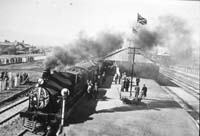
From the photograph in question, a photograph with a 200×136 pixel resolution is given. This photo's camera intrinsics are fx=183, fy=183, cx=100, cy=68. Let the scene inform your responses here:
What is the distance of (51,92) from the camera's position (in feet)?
26.0

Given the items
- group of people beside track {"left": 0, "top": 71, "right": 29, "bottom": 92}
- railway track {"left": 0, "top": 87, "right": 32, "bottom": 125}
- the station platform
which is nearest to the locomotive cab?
the station platform

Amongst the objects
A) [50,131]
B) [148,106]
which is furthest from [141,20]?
[50,131]

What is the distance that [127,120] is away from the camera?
9758 millimetres

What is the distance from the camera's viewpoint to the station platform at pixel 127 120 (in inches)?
324

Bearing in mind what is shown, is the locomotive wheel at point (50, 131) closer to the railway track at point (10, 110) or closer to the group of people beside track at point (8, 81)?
the railway track at point (10, 110)

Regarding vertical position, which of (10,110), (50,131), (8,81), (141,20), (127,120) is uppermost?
(141,20)

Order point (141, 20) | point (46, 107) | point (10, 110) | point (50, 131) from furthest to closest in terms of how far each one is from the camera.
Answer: point (141, 20), point (10, 110), point (46, 107), point (50, 131)

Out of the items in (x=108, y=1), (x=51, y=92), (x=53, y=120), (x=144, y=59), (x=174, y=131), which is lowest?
(x=174, y=131)

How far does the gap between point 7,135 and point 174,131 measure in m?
7.45

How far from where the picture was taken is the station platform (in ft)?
27.0

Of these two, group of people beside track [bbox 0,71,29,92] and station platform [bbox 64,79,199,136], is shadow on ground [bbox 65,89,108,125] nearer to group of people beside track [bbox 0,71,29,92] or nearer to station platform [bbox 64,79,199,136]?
station platform [bbox 64,79,199,136]

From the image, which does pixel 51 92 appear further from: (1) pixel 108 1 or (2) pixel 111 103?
(2) pixel 111 103

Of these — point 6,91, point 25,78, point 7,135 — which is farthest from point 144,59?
point 7,135

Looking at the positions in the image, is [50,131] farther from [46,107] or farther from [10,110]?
[10,110]
